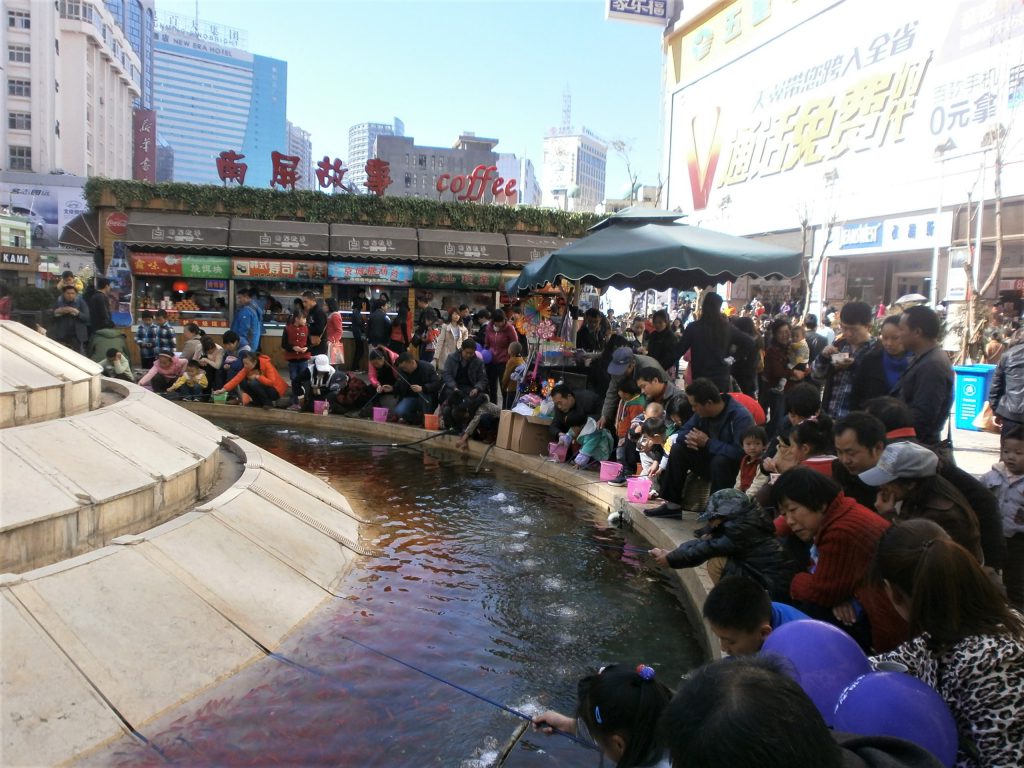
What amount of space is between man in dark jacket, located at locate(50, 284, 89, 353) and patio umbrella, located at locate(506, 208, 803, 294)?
24.0 feet

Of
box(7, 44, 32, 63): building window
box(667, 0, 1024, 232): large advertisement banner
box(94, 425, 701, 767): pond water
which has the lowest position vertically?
box(94, 425, 701, 767): pond water

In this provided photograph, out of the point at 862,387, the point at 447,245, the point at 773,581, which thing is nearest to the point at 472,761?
the point at 773,581

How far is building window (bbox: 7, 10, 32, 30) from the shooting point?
57.4 meters

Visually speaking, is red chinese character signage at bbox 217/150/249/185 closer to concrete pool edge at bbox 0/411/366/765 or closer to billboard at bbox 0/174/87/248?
concrete pool edge at bbox 0/411/366/765

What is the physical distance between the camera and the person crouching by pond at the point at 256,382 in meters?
12.2

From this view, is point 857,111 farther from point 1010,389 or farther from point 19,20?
point 19,20

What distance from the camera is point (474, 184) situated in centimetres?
A: 1959

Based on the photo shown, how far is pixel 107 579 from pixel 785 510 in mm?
3448

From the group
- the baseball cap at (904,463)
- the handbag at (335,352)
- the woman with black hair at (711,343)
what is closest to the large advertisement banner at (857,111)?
the woman with black hair at (711,343)

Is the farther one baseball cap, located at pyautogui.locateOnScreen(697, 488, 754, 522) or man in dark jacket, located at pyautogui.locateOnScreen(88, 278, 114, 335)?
man in dark jacket, located at pyautogui.locateOnScreen(88, 278, 114, 335)

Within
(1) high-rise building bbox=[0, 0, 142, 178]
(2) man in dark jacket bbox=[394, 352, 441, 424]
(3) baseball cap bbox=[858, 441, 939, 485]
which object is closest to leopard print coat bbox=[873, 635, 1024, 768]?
(3) baseball cap bbox=[858, 441, 939, 485]

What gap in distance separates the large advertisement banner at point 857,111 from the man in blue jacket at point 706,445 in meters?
13.3

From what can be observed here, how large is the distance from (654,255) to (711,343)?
128 centimetres

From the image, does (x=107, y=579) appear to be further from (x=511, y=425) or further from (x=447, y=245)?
(x=447, y=245)
